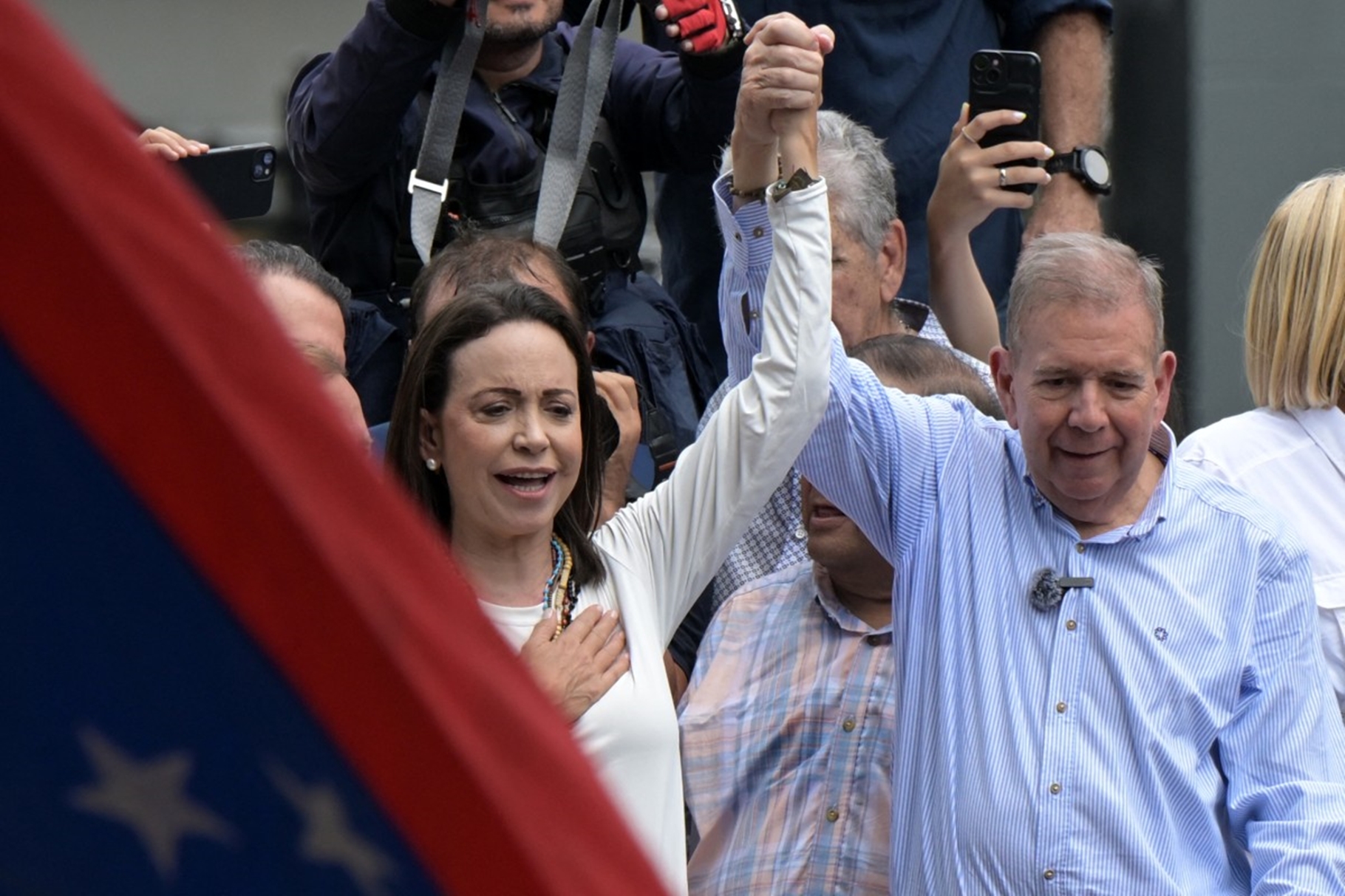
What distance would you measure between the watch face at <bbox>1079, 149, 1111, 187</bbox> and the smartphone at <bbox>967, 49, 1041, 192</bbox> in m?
0.55

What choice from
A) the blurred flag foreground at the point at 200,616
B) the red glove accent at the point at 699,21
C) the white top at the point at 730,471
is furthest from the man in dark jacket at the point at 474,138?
the blurred flag foreground at the point at 200,616

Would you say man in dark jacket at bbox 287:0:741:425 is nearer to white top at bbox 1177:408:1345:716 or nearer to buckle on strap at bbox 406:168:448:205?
buckle on strap at bbox 406:168:448:205

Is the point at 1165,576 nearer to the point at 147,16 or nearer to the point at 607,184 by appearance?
the point at 607,184

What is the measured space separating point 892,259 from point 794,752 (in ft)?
3.78

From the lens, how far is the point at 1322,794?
281cm

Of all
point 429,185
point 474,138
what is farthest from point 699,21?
point 429,185

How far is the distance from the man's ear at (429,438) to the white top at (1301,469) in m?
1.42

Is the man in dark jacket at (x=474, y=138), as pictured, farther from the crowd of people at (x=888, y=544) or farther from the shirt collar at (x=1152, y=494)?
the shirt collar at (x=1152, y=494)

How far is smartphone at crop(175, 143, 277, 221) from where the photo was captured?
387 cm

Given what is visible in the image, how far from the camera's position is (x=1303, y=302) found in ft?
11.8

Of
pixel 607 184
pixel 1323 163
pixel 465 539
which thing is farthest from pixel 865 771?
pixel 1323 163

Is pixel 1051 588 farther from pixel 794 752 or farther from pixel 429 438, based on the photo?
pixel 429 438

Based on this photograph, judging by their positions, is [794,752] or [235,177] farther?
[235,177]

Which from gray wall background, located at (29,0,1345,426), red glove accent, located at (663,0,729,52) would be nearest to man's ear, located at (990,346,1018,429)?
red glove accent, located at (663,0,729,52)
